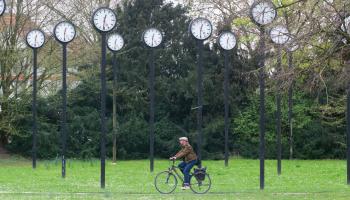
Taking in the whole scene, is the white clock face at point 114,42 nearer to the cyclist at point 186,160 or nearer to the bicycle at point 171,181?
the cyclist at point 186,160

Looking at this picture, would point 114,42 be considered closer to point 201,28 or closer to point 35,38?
point 35,38

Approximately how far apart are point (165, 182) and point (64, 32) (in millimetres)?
9015

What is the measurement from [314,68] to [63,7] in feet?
95.4

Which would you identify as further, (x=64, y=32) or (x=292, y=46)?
(x=64, y=32)

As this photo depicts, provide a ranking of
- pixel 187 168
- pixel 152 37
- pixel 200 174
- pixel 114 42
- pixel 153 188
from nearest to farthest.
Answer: pixel 200 174, pixel 187 168, pixel 153 188, pixel 152 37, pixel 114 42

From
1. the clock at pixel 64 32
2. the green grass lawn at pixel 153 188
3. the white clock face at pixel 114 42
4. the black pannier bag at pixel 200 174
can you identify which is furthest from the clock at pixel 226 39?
the black pannier bag at pixel 200 174

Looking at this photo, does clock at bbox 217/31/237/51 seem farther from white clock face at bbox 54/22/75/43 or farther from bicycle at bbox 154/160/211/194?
bicycle at bbox 154/160/211/194

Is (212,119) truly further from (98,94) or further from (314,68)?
(314,68)

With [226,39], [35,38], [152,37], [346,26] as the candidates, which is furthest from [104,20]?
[226,39]

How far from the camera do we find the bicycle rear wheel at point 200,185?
2173 cm

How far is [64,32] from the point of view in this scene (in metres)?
28.0

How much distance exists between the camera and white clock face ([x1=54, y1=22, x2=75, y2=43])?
1097 inches

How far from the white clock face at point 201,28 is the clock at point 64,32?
4.53 m

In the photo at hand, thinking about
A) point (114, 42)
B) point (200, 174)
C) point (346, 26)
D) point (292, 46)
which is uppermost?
point (114, 42)
